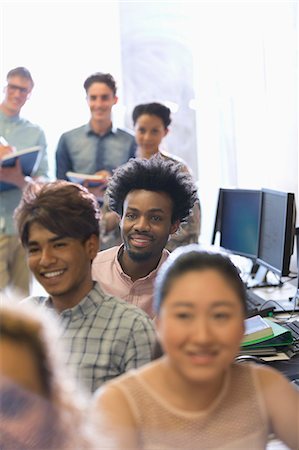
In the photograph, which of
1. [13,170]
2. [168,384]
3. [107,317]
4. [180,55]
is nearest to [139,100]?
[180,55]

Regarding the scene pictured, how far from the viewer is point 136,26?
3.98 meters

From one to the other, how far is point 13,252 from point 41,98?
101 cm

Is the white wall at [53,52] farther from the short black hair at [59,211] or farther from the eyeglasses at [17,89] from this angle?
the short black hair at [59,211]

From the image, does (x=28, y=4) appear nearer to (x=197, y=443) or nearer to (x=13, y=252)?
(x=13, y=252)

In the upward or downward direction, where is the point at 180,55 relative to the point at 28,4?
downward

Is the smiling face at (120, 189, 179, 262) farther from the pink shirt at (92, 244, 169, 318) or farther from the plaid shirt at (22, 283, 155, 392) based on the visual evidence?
the plaid shirt at (22, 283, 155, 392)

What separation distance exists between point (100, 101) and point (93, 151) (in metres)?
0.21

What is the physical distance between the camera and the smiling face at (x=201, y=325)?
64 cm

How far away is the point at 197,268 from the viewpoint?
68 cm

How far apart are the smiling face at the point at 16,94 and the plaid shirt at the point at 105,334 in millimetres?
2464

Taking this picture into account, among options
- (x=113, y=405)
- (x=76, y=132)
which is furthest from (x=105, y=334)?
(x=76, y=132)

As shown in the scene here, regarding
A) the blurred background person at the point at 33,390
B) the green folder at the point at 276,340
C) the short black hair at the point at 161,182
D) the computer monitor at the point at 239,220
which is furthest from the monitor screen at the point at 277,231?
the blurred background person at the point at 33,390

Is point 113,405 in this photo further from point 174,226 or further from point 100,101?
point 100,101

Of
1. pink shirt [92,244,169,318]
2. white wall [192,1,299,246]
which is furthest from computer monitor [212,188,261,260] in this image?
pink shirt [92,244,169,318]
